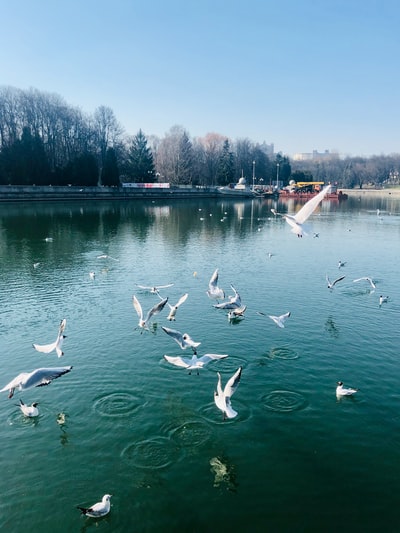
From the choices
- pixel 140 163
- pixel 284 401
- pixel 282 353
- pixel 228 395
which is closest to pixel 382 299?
pixel 282 353

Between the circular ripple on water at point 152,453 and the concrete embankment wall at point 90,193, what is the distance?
7090cm

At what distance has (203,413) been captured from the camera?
441 inches

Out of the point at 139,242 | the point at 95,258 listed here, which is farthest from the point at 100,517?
the point at 139,242

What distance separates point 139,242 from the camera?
4006 centimetres

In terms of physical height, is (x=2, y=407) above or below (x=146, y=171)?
below

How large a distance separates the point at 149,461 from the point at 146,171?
4004 inches

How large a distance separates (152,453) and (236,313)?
29.9ft

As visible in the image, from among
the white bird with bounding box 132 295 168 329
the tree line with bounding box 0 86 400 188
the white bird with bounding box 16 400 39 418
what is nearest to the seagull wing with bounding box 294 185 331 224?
the white bird with bounding box 132 295 168 329

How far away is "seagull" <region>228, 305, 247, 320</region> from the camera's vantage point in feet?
56.7

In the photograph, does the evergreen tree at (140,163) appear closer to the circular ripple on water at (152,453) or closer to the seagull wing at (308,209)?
the seagull wing at (308,209)

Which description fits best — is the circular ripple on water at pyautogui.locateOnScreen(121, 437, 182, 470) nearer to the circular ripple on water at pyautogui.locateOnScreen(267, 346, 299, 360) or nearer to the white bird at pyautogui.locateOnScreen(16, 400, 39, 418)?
the white bird at pyautogui.locateOnScreen(16, 400, 39, 418)

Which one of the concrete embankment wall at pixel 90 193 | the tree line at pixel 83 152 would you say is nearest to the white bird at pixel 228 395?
the concrete embankment wall at pixel 90 193

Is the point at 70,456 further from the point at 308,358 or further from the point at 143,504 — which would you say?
the point at 308,358

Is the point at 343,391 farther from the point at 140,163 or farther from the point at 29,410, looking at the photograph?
the point at 140,163
